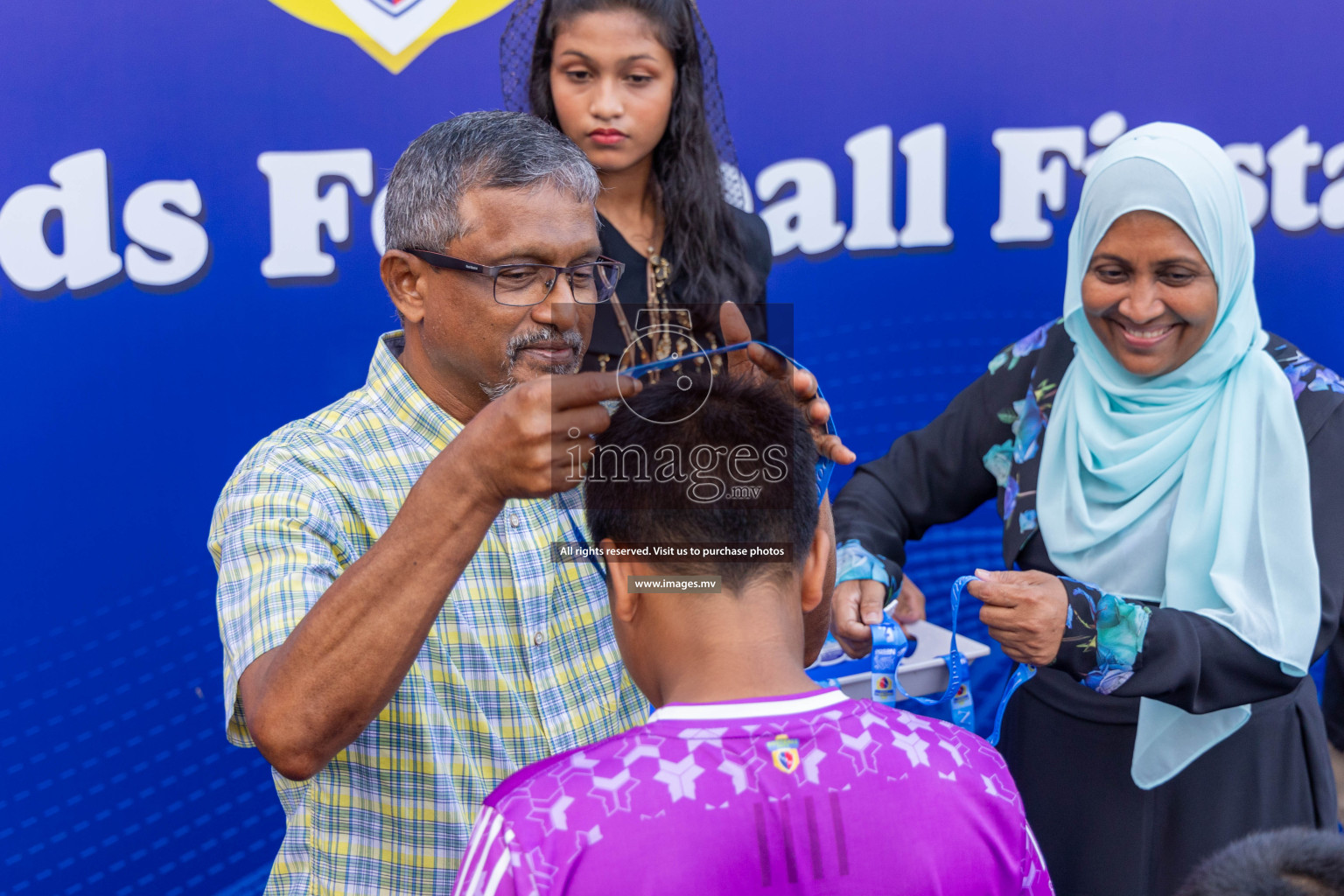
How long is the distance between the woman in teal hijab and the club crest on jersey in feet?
2.95

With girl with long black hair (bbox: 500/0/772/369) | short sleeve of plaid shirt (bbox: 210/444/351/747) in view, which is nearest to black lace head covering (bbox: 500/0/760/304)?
girl with long black hair (bbox: 500/0/772/369)

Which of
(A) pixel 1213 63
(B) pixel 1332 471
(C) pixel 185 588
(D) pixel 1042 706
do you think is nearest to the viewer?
(B) pixel 1332 471

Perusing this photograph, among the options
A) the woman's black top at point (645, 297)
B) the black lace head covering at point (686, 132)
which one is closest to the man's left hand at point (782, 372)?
the woman's black top at point (645, 297)

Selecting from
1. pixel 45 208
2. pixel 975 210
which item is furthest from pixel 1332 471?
pixel 45 208

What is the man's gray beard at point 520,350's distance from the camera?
147cm

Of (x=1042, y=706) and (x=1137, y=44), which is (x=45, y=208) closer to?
(x=1042, y=706)

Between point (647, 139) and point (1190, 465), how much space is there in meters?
1.22

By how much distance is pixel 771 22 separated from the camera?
2803 mm

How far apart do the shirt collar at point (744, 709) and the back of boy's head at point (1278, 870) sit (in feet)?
1.09

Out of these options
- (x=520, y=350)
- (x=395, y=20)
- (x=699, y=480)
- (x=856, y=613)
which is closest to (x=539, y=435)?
(x=699, y=480)

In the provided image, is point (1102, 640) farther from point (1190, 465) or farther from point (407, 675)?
point (407, 675)

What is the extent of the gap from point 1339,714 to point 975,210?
1.42m

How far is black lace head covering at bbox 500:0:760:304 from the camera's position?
2428 mm

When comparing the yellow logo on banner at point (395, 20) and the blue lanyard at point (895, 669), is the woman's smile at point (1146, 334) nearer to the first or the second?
the blue lanyard at point (895, 669)
